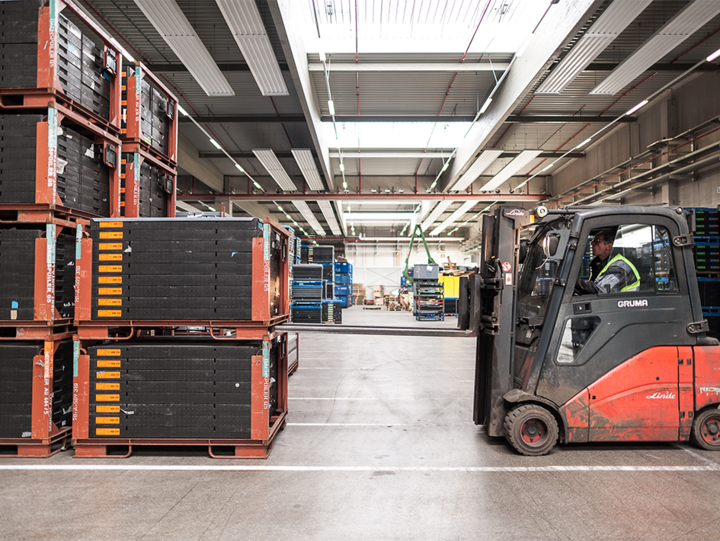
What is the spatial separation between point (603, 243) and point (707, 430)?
2.09 metres

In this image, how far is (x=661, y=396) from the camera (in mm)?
3979

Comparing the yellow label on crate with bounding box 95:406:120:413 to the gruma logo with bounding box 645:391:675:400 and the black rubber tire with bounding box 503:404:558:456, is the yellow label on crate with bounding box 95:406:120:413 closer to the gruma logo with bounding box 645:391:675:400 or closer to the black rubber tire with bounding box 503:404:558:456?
the black rubber tire with bounding box 503:404:558:456

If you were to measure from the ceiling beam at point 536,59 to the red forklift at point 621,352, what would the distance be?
5038 millimetres

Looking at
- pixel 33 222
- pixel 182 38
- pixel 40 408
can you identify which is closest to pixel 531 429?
pixel 40 408

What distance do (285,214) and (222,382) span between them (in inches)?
1028

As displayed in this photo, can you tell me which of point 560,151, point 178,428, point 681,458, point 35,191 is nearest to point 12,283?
point 35,191

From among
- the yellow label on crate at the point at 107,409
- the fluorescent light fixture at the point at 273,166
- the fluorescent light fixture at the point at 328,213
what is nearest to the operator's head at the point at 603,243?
the yellow label on crate at the point at 107,409

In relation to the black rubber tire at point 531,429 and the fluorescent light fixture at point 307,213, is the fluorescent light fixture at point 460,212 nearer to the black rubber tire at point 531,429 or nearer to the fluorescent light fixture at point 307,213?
the fluorescent light fixture at point 307,213

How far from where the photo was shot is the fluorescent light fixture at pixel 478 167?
47.4 ft

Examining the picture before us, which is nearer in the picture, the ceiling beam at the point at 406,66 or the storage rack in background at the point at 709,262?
the storage rack in background at the point at 709,262

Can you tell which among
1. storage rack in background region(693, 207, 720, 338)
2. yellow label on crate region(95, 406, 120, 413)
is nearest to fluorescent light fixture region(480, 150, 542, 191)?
A: storage rack in background region(693, 207, 720, 338)

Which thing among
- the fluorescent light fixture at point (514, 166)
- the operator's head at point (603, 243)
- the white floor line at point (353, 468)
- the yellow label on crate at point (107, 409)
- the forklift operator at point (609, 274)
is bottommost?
the white floor line at point (353, 468)

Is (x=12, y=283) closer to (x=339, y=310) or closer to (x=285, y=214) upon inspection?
(x=339, y=310)

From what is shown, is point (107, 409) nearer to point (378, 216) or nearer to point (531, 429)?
point (531, 429)
